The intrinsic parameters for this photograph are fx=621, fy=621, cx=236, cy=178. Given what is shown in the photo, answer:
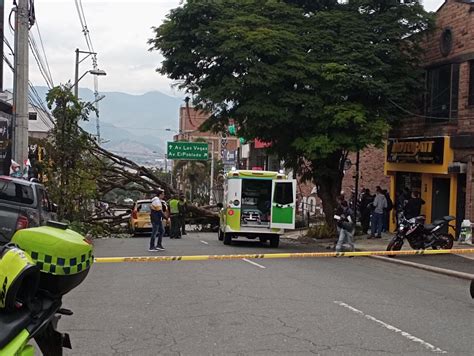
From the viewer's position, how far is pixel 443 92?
21.3 meters

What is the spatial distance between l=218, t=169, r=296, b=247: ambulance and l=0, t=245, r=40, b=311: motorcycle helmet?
15.7m

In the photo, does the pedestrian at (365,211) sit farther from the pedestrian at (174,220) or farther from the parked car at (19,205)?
the parked car at (19,205)

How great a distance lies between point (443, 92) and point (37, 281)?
1961 centimetres

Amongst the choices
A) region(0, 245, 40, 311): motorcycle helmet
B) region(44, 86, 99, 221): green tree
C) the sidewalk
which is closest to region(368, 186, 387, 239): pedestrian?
the sidewalk

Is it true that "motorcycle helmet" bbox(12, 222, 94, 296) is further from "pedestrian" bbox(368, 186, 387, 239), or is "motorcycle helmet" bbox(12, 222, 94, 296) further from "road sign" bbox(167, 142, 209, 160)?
"road sign" bbox(167, 142, 209, 160)

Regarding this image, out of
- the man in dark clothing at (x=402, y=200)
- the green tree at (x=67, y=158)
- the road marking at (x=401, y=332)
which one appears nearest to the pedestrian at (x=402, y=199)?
the man in dark clothing at (x=402, y=200)

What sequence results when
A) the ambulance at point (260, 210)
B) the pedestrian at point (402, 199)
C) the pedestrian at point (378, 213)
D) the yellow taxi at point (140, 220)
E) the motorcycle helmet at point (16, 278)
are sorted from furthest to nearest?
the yellow taxi at point (140, 220)
the pedestrian at point (402, 199)
the pedestrian at point (378, 213)
the ambulance at point (260, 210)
the motorcycle helmet at point (16, 278)

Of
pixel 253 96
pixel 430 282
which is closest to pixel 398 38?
pixel 253 96

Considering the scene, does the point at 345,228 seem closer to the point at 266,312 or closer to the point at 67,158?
the point at 266,312

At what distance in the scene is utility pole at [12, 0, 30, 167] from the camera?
17.6 meters

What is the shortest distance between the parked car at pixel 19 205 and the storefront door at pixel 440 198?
14.1m

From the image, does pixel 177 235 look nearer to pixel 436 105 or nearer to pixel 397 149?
pixel 397 149

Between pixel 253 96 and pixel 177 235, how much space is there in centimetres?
738

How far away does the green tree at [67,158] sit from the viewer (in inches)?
831
